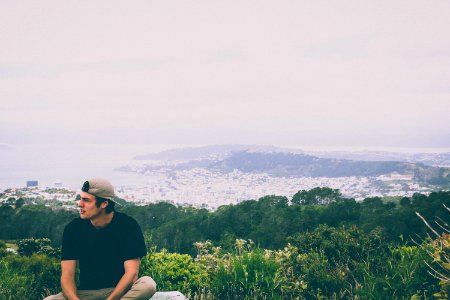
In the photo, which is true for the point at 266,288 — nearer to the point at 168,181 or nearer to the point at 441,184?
the point at 441,184

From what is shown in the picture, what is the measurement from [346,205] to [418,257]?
35.2 m

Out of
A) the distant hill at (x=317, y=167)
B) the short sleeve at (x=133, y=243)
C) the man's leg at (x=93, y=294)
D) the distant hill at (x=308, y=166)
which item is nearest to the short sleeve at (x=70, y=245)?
the man's leg at (x=93, y=294)

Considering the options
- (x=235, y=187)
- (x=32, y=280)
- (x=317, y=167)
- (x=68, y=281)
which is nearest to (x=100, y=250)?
(x=68, y=281)

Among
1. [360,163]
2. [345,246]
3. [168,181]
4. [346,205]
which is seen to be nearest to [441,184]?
[360,163]

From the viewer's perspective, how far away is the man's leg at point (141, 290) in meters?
3.42

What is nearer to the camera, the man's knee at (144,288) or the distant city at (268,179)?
the man's knee at (144,288)

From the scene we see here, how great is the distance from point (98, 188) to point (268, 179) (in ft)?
475

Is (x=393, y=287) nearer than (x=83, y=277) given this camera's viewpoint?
No

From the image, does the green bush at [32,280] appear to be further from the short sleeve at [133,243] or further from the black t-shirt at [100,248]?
the short sleeve at [133,243]

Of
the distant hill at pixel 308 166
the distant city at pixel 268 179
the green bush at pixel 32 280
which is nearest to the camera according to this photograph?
the green bush at pixel 32 280

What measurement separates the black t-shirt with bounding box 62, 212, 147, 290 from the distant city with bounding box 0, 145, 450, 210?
2335 inches

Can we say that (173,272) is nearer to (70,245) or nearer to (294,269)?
(294,269)

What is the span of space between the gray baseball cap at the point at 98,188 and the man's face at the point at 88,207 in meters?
0.04

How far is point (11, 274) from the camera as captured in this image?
4812mm
